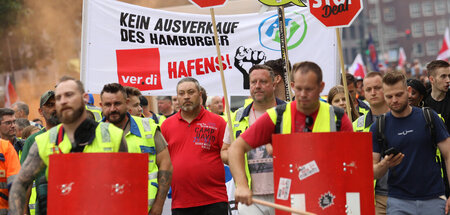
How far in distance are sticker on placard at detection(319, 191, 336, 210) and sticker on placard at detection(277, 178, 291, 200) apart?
23cm

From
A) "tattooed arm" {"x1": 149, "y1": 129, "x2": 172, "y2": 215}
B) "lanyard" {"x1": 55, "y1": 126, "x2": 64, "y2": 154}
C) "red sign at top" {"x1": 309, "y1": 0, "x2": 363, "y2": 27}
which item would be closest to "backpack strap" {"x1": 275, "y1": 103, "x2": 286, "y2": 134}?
"tattooed arm" {"x1": 149, "y1": 129, "x2": 172, "y2": 215}

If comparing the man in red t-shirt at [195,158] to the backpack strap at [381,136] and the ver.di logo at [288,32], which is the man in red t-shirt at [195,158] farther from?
the ver.di logo at [288,32]

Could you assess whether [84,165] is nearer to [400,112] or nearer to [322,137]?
[322,137]

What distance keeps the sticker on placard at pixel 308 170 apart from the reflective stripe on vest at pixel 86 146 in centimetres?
142

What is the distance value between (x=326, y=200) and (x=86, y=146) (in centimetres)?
181

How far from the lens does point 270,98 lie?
738 centimetres

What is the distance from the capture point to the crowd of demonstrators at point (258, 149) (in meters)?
7.10

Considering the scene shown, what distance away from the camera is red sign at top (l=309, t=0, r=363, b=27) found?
7.83 m

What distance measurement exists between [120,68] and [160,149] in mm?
4024

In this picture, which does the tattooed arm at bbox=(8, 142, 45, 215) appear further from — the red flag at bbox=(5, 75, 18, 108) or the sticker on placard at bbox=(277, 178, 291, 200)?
the red flag at bbox=(5, 75, 18, 108)

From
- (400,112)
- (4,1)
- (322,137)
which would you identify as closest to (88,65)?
(400,112)

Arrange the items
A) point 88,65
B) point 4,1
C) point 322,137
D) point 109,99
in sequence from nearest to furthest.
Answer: point 322,137 → point 109,99 → point 88,65 → point 4,1

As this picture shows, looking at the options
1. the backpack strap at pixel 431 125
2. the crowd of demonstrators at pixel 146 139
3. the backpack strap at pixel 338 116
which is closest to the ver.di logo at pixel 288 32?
the crowd of demonstrators at pixel 146 139

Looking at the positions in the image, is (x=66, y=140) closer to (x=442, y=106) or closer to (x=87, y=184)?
(x=87, y=184)
